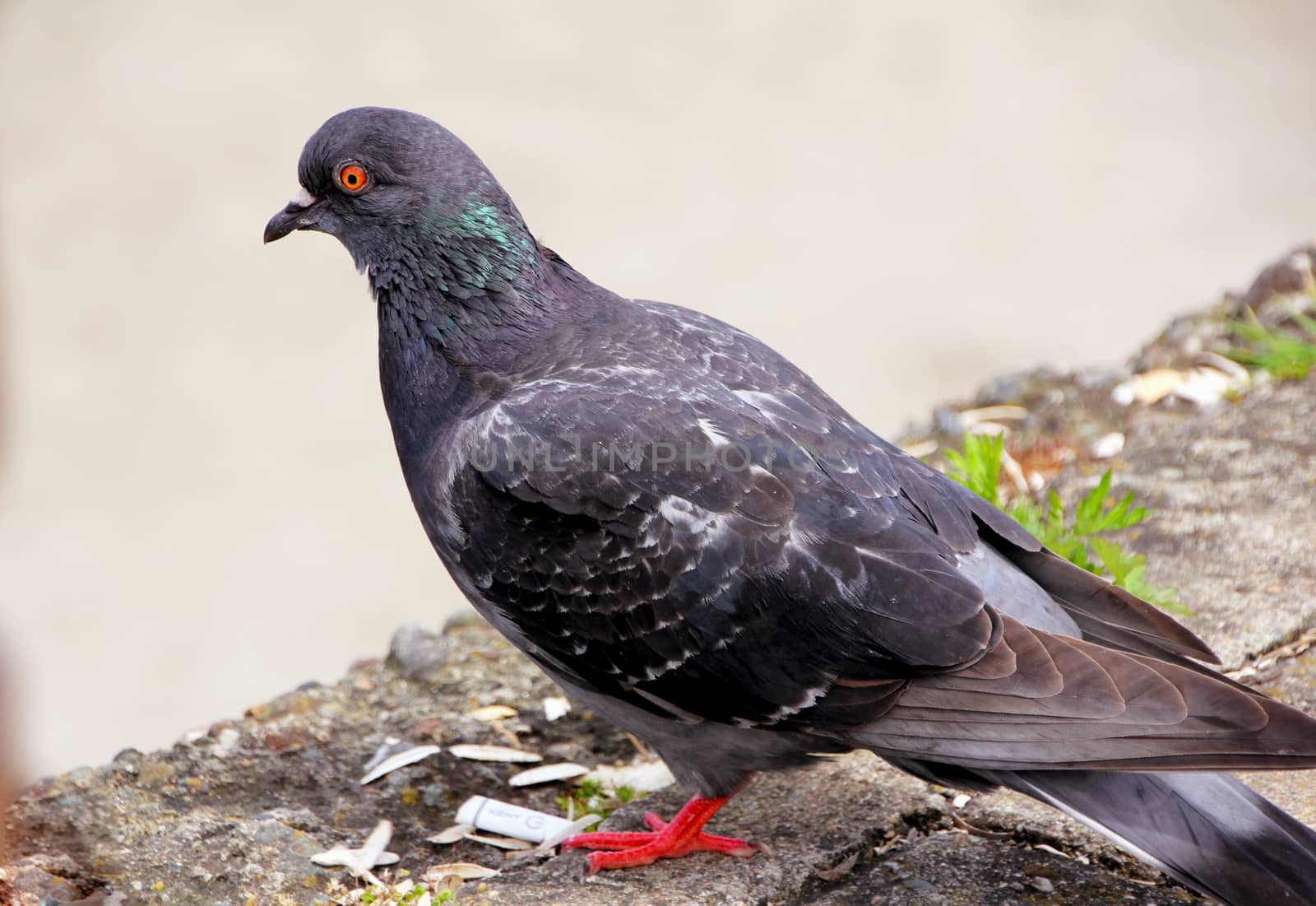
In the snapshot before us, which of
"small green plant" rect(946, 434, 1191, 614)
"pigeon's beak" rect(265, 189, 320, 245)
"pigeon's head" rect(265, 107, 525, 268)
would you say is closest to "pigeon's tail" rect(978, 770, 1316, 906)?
"small green plant" rect(946, 434, 1191, 614)

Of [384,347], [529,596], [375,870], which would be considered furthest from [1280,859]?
[384,347]

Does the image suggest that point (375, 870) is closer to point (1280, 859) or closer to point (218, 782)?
point (218, 782)

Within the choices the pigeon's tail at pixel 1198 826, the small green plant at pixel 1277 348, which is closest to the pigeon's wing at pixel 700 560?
the pigeon's tail at pixel 1198 826

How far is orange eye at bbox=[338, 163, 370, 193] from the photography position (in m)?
3.76

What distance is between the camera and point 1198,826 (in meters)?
2.93

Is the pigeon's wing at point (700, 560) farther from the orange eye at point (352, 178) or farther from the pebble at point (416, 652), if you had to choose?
the pebble at point (416, 652)

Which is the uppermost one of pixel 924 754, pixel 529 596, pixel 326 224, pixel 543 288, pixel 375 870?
pixel 326 224

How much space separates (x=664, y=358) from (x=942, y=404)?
306cm

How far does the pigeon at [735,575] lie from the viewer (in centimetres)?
295

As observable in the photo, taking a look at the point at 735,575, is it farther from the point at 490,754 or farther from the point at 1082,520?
the point at 1082,520

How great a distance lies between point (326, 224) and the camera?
12.8 feet

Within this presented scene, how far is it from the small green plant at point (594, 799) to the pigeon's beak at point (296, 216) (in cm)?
193

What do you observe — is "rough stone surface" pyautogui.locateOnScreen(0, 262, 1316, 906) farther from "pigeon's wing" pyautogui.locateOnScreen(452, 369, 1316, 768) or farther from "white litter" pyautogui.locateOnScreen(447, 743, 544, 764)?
"pigeon's wing" pyautogui.locateOnScreen(452, 369, 1316, 768)

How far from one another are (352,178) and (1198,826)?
2793 mm
